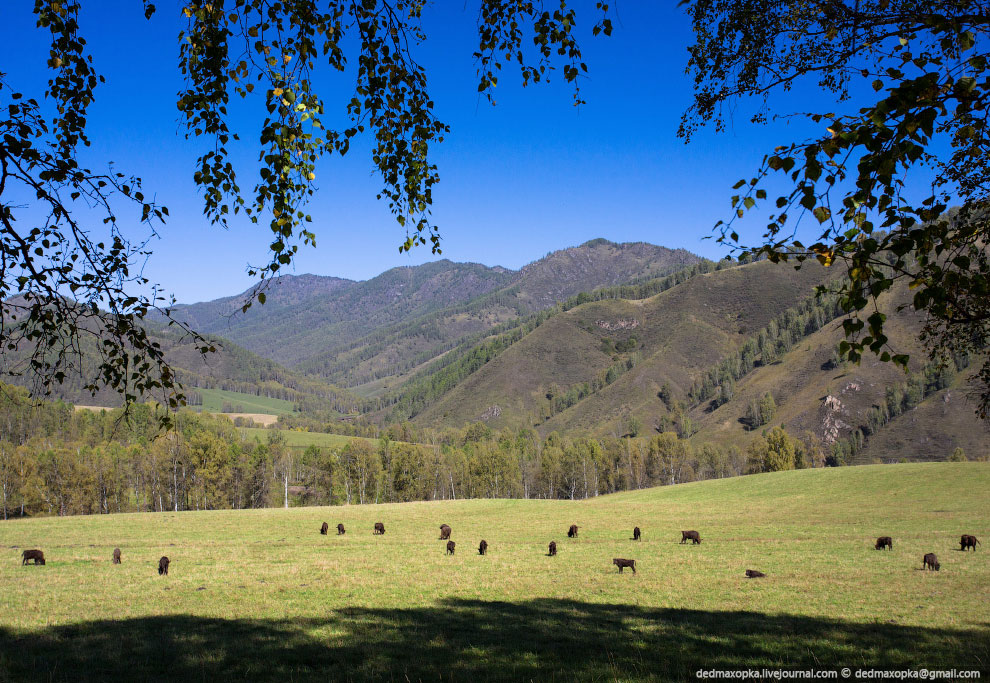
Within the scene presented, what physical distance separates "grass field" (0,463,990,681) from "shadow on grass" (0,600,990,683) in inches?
2.4

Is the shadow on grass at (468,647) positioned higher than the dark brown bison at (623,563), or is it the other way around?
the shadow on grass at (468,647)

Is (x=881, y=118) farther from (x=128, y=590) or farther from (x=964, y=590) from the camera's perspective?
(x=128, y=590)

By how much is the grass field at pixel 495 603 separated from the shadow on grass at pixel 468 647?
0.06m

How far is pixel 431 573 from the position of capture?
23562 mm

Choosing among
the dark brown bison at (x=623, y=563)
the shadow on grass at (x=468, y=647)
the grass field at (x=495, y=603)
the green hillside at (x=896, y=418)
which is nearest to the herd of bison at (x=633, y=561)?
the dark brown bison at (x=623, y=563)

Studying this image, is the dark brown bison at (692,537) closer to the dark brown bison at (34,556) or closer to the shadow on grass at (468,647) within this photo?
the shadow on grass at (468,647)

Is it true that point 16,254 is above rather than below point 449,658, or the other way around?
above

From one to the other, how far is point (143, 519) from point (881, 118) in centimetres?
5955

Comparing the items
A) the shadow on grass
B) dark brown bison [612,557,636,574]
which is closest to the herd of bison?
dark brown bison [612,557,636,574]

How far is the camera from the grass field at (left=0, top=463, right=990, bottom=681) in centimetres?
1023

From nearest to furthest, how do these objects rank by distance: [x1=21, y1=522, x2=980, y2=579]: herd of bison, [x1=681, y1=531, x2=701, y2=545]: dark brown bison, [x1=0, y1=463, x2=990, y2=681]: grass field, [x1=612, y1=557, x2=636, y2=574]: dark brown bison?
[x1=0, y1=463, x2=990, y2=681]: grass field < [x1=21, y1=522, x2=980, y2=579]: herd of bison < [x1=612, y1=557, x2=636, y2=574]: dark brown bison < [x1=681, y1=531, x2=701, y2=545]: dark brown bison

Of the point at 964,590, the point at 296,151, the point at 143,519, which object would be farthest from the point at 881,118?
the point at 143,519

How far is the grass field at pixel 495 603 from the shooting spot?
10.2 m

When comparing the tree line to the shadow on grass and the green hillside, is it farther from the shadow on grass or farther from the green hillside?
the shadow on grass
